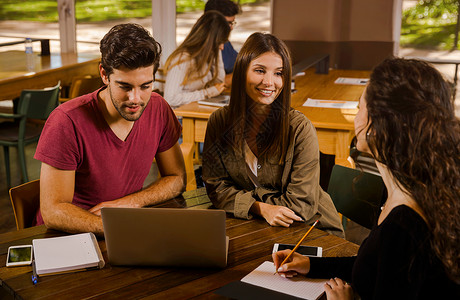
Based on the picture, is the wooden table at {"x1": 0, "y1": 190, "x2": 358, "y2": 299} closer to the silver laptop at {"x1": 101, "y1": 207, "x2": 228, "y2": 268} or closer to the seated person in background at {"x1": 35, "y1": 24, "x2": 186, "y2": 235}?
the silver laptop at {"x1": 101, "y1": 207, "x2": 228, "y2": 268}

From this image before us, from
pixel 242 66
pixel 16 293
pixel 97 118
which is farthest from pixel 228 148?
pixel 16 293

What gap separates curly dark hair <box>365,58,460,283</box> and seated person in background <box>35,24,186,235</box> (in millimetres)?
995

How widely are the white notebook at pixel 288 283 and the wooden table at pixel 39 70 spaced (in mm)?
3615

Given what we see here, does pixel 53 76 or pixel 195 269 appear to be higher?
pixel 53 76

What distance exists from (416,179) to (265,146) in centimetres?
95

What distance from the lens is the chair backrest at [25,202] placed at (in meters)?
2.04

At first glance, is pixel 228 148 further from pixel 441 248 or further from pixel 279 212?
pixel 441 248

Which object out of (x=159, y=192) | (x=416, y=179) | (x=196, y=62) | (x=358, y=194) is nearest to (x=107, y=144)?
(x=159, y=192)

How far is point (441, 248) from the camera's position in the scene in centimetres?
119

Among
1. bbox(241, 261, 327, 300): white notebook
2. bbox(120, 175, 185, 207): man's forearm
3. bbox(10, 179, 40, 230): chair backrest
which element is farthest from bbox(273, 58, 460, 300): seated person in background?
bbox(10, 179, 40, 230): chair backrest

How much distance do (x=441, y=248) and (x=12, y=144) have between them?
3493mm

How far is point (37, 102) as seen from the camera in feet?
13.3

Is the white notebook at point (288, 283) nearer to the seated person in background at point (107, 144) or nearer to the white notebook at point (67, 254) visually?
the white notebook at point (67, 254)

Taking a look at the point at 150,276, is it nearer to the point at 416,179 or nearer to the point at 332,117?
the point at 416,179
